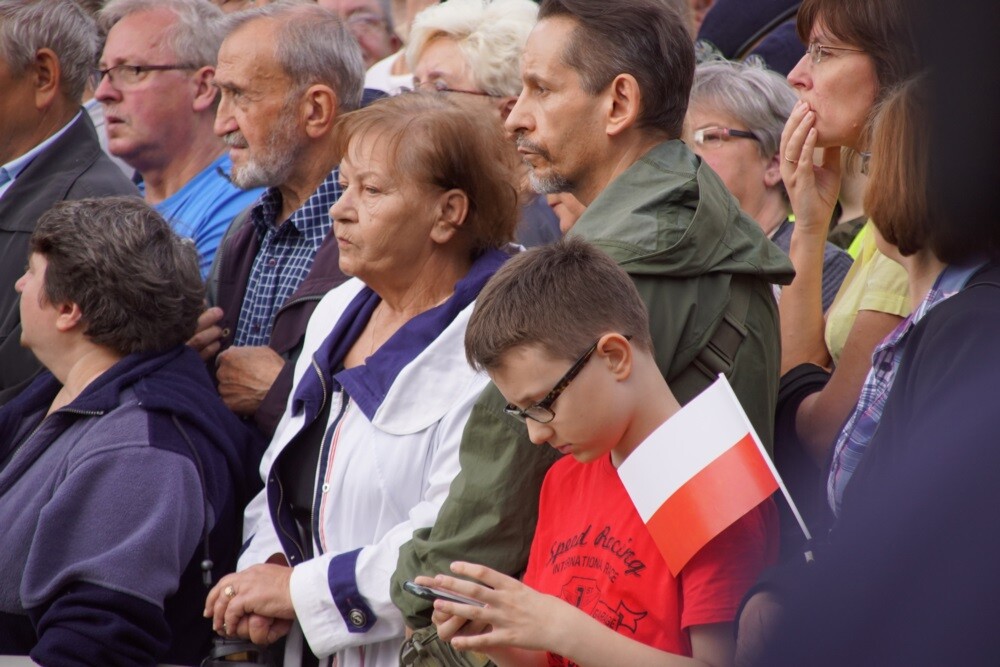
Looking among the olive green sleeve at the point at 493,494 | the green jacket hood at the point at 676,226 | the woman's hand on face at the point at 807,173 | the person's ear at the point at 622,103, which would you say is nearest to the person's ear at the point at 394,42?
the woman's hand on face at the point at 807,173

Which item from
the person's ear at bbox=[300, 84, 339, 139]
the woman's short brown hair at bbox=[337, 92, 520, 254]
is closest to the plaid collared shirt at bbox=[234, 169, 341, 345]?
the person's ear at bbox=[300, 84, 339, 139]

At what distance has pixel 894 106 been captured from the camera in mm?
2318

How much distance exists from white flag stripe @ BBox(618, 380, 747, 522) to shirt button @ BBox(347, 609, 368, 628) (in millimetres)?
1000

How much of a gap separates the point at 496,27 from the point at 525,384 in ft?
8.60

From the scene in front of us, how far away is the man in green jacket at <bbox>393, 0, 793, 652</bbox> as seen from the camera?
8.75 ft

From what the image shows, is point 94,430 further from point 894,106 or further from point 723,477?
point 894,106

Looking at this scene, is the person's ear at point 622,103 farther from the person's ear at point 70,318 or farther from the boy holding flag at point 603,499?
the person's ear at point 70,318

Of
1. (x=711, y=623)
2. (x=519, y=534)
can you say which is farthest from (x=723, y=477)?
(x=519, y=534)

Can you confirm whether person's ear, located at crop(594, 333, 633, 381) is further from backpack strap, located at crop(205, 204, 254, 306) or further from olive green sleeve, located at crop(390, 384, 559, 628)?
backpack strap, located at crop(205, 204, 254, 306)

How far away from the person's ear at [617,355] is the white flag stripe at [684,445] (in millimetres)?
154

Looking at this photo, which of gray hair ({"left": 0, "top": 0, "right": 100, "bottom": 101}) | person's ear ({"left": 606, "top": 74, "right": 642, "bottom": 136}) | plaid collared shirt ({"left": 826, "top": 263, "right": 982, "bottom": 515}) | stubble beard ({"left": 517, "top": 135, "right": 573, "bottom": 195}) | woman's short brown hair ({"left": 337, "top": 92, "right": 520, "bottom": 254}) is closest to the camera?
plaid collared shirt ({"left": 826, "top": 263, "right": 982, "bottom": 515})

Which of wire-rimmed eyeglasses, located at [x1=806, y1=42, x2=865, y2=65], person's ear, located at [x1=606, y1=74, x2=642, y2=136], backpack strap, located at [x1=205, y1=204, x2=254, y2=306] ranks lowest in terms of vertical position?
backpack strap, located at [x1=205, y1=204, x2=254, y2=306]

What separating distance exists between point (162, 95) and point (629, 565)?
3.65 m

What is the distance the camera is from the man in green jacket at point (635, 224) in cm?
267
